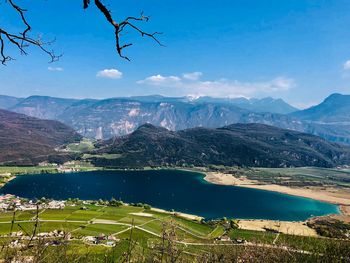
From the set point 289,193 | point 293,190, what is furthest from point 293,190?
point 289,193

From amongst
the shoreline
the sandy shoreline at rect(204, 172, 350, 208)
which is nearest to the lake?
the shoreline

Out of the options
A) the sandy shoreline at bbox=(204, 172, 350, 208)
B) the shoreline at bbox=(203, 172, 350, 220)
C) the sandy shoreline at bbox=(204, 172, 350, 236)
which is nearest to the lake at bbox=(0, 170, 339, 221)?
the shoreline at bbox=(203, 172, 350, 220)

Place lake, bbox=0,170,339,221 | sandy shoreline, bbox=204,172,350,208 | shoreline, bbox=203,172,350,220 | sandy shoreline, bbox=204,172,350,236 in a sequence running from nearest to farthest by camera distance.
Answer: sandy shoreline, bbox=204,172,350,236, lake, bbox=0,170,339,221, shoreline, bbox=203,172,350,220, sandy shoreline, bbox=204,172,350,208

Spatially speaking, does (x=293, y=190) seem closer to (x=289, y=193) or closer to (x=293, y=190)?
(x=293, y=190)

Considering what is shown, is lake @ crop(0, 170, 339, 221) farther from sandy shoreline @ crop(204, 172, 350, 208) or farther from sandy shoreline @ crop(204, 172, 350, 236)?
sandy shoreline @ crop(204, 172, 350, 208)

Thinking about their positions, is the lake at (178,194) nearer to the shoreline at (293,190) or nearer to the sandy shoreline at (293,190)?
the shoreline at (293,190)

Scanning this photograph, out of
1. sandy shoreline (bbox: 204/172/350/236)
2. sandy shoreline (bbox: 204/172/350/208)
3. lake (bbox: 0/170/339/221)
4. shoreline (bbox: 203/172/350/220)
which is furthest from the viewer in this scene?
sandy shoreline (bbox: 204/172/350/208)

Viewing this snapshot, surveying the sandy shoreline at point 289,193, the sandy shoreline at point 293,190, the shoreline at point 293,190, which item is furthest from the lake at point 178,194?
the sandy shoreline at point 293,190

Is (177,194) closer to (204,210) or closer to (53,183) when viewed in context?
(204,210)

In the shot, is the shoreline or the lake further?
the shoreline
